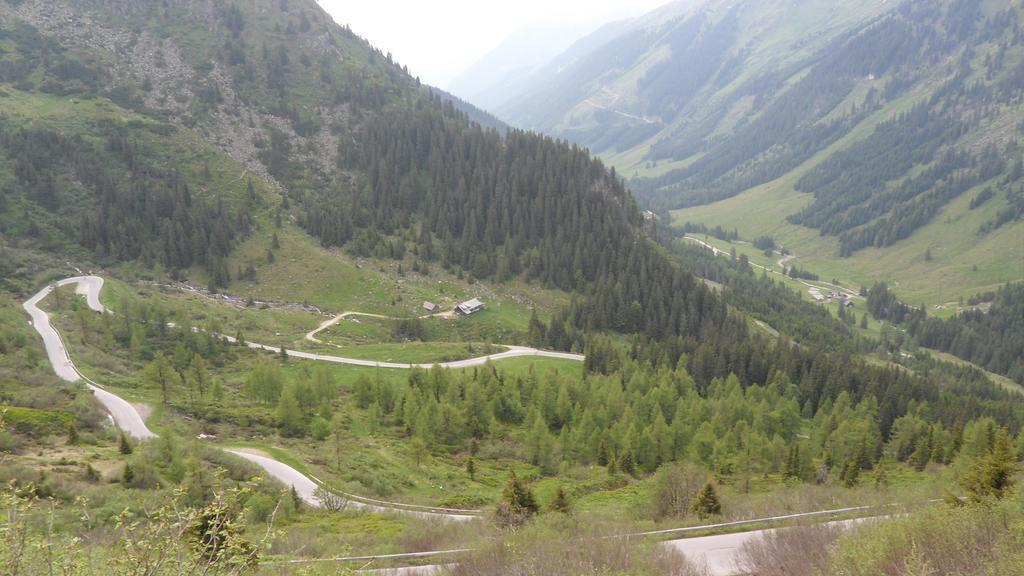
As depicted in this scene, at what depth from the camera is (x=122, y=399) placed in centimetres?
6594

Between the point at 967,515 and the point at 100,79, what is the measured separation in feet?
710

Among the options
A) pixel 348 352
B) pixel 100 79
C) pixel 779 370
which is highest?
pixel 100 79

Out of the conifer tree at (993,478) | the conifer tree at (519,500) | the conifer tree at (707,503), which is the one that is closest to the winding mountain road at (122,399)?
the conifer tree at (519,500)

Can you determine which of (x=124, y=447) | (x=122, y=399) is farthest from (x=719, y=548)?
(x=122, y=399)

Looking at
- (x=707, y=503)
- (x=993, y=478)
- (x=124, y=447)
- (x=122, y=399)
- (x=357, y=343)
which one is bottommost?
(x=357, y=343)

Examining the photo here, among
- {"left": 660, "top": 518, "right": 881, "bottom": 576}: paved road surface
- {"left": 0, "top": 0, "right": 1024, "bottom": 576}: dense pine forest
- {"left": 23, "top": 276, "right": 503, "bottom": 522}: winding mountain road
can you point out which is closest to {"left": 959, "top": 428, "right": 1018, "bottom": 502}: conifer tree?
{"left": 0, "top": 0, "right": 1024, "bottom": 576}: dense pine forest

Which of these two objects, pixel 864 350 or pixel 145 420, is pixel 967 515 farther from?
pixel 864 350

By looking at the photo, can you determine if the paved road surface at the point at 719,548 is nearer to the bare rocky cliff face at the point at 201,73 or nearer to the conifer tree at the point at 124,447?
the conifer tree at the point at 124,447

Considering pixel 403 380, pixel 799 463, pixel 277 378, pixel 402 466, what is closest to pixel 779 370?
pixel 799 463

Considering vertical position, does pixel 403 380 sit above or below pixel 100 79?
below

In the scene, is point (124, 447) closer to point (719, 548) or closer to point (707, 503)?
point (719, 548)

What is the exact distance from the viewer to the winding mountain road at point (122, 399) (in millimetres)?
49531

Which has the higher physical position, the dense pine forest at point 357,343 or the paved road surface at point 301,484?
the dense pine forest at point 357,343

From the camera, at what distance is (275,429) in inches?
2611
